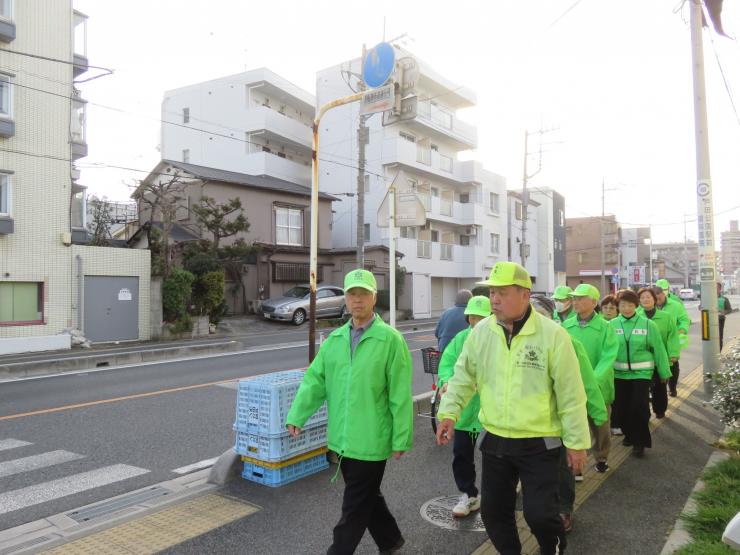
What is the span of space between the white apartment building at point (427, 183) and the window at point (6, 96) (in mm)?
18477

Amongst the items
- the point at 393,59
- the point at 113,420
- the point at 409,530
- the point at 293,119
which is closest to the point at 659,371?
the point at 409,530

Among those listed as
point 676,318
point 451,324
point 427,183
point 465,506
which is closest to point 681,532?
point 465,506

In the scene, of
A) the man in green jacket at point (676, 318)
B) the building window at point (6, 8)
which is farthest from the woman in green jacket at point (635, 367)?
the building window at point (6, 8)

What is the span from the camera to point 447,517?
436 cm

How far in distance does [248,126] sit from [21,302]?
19619mm

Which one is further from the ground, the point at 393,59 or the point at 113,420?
the point at 393,59

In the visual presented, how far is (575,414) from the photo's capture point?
119 inches

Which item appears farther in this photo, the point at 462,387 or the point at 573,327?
the point at 573,327

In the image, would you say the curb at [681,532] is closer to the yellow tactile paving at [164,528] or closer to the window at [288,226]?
the yellow tactile paving at [164,528]

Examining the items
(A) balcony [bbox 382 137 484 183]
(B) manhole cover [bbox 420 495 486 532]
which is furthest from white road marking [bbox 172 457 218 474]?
(A) balcony [bbox 382 137 484 183]

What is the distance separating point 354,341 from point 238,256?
20778 mm

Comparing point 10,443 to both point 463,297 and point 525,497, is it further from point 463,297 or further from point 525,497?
point 525,497

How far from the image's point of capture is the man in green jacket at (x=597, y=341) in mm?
5117

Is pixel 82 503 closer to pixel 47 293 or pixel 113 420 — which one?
pixel 113 420
